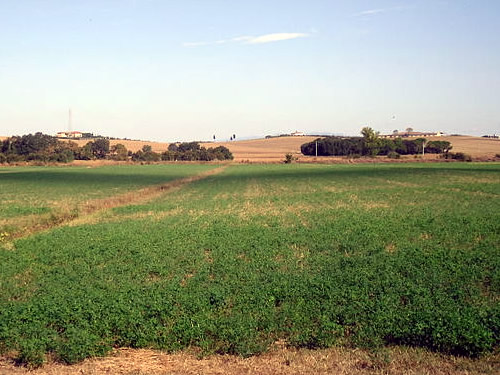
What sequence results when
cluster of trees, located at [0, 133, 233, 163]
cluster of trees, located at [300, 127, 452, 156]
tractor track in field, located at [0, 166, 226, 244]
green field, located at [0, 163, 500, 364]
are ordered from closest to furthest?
green field, located at [0, 163, 500, 364]
tractor track in field, located at [0, 166, 226, 244]
cluster of trees, located at [0, 133, 233, 163]
cluster of trees, located at [300, 127, 452, 156]

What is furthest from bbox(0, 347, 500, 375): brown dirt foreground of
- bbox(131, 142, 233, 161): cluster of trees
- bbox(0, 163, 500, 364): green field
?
bbox(131, 142, 233, 161): cluster of trees

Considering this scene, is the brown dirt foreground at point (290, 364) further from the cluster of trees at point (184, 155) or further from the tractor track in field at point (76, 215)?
the cluster of trees at point (184, 155)

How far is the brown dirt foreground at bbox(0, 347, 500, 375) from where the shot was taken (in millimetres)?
7922

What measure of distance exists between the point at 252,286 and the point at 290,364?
11.8 ft

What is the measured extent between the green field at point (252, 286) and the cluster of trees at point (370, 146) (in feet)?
416

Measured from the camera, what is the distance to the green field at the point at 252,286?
29.2ft

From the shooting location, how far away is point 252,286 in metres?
11.6

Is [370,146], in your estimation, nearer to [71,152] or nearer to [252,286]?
[71,152]

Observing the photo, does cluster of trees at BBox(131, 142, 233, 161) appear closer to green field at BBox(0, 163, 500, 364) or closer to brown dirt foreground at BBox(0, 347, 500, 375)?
green field at BBox(0, 163, 500, 364)

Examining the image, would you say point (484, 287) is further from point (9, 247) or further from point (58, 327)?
point (9, 247)

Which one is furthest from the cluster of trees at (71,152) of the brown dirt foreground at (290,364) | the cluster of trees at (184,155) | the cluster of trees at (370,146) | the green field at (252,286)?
the brown dirt foreground at (290,364)

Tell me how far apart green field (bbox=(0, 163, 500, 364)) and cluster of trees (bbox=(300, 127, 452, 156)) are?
126682 mm

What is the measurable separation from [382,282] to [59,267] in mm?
8449

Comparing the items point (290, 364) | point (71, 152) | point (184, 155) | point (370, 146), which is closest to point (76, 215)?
point (290, 364)
